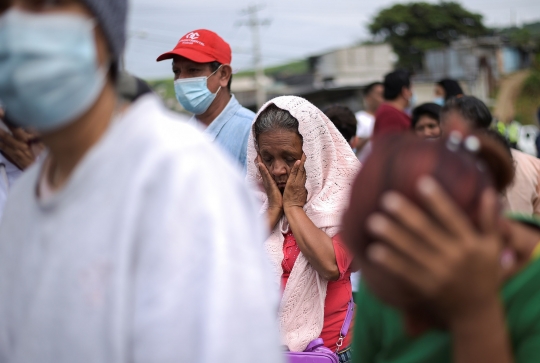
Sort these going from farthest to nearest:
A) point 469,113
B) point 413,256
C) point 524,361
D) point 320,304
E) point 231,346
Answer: point 469,113, point 320,304, point 524,361, point 231,346, point 413,256

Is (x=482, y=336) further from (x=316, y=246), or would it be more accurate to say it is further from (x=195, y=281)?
(x=316, y=246)

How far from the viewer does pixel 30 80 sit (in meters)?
1.29

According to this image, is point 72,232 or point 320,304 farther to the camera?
point 320,304

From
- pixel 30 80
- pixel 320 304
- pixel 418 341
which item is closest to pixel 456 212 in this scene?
pixel 418 341

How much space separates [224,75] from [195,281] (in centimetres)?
389

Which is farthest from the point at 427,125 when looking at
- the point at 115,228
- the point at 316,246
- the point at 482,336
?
the point at 115,228

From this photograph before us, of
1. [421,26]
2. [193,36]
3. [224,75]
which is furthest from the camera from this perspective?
[421,26]

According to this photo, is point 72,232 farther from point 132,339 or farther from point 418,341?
point 418,341

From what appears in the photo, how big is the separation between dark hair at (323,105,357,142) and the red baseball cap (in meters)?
1.06

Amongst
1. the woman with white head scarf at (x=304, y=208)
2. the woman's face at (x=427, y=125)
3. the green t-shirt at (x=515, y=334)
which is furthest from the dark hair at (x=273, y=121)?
the woman's face at (x=427, y=125)

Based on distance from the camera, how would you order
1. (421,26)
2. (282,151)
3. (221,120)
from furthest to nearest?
(421,26) < (221,120) < (282,151)

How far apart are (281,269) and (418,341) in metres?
1.83

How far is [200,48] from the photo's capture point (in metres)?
4.80

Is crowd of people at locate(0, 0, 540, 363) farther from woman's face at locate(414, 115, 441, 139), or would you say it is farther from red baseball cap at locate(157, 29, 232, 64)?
woman's face at locate(414, 115, 441, 139)
